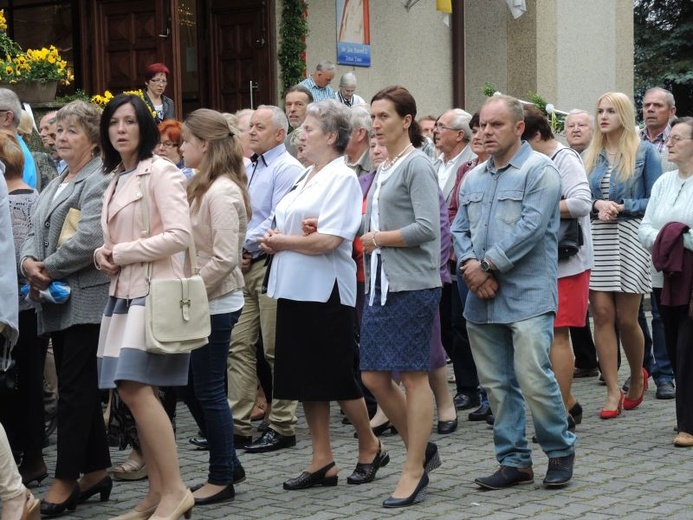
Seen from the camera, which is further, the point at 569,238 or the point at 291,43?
the point at 291,43

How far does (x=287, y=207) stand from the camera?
273 inches

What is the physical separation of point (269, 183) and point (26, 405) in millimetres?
2165

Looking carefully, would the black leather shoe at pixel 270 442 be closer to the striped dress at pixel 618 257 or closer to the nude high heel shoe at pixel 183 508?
the nude high heel shoe at pixel 183 508

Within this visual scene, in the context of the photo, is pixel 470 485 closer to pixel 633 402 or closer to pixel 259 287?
pixel 259 287

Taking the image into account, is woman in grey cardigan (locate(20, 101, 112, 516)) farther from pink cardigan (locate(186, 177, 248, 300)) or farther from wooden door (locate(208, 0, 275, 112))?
wooden door (locate(208, 0, 275, 112))

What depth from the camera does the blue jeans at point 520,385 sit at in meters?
6.54

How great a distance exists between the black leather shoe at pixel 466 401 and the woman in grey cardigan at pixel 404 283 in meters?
2.58

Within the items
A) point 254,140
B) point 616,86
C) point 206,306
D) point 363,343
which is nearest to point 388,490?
point 363,343

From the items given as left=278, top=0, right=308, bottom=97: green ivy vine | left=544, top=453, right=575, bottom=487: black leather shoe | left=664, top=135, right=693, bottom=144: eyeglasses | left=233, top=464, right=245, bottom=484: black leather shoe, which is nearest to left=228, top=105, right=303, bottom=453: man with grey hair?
left=233, top=464, right=245, bottom=484: black leather shoe

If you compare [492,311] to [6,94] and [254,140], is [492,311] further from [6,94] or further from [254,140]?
[6,94]

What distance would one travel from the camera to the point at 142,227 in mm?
5945

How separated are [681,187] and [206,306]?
3.52 m

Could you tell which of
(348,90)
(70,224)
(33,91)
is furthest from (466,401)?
(348,90)

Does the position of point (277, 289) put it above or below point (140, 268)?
below
